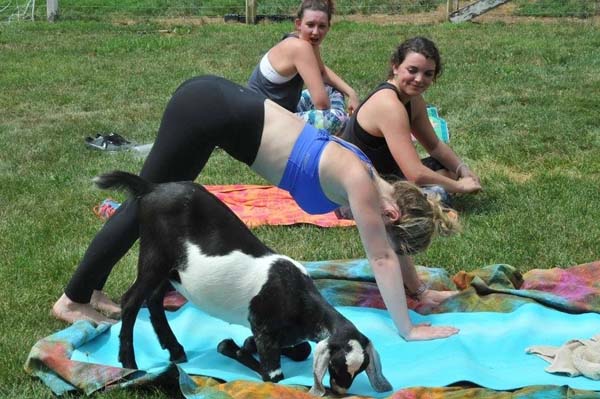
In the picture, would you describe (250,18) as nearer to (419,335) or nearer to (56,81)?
(56,81)

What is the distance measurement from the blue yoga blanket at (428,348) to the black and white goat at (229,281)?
0.66 ft

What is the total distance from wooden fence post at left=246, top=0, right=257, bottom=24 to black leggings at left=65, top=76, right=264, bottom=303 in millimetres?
13560

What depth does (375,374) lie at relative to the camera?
344cm

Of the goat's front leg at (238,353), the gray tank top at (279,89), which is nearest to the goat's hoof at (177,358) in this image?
the goat's front leg at (238,353)

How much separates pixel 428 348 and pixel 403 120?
176cm

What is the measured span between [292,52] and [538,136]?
3.07m

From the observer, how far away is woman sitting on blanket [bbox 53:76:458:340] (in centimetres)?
378

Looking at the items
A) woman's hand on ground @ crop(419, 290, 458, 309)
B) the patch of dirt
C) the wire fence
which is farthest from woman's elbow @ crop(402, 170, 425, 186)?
the wire fence

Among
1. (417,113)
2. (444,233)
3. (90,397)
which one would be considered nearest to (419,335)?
(444,233)

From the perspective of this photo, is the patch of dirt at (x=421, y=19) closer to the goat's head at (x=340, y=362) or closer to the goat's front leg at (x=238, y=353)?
the goat's front leg at (x=238, y=353)

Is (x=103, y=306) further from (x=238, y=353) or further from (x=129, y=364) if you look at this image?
(x=238, y=353)

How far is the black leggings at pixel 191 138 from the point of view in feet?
12.8

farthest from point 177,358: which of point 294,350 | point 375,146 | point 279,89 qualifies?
point 279,89

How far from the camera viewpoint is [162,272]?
3617 millimetres
